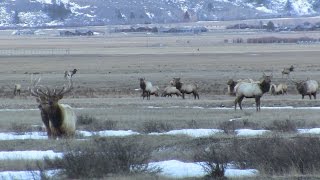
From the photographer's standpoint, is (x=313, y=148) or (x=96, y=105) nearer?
(x=313, y=148)

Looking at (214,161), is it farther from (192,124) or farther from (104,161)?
(192,124)

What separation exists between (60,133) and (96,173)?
5.71 m

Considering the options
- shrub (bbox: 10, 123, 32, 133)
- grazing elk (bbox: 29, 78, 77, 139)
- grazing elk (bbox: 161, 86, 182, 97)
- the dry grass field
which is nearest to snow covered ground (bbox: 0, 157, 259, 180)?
the dry grass field

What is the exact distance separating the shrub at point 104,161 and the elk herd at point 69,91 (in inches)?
143

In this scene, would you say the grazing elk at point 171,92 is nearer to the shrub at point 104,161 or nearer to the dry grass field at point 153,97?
the dry grass field at point 153,97

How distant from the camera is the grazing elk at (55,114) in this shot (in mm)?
20781

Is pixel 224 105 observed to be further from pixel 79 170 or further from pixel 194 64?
pixel 194 64

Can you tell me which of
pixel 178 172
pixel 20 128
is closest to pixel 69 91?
pixel 20 128

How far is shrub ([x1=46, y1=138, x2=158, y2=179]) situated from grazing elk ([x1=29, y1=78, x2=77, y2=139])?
11.6 feet

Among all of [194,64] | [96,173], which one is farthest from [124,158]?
[194,64]

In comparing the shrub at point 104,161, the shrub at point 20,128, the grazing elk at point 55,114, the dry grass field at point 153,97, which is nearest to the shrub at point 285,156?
the dry grass field at point 153,97

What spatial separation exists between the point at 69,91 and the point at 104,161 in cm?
597

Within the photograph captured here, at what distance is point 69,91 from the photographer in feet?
72.1

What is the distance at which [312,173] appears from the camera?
15797mm
